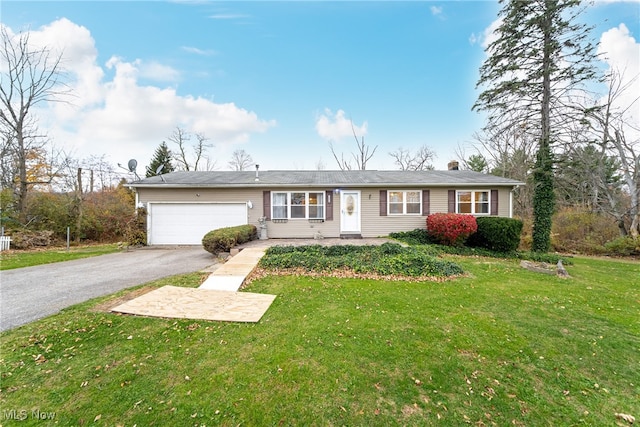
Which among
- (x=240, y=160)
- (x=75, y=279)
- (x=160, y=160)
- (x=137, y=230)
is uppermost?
(x=240, y=160)

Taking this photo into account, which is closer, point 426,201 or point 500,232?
point 500,232

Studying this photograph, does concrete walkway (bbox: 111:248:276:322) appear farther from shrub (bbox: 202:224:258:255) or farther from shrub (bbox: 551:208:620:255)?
shrub (bbox: 551:208:620:255)

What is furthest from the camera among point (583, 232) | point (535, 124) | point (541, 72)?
point (583, 232)

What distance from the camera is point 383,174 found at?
44.4 feet

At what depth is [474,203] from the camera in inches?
453

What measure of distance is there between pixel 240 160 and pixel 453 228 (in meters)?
25.2

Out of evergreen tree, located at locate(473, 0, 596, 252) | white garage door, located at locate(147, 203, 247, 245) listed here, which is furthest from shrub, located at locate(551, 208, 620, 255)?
white garage door, located at locate(147, 203, 247, 245)

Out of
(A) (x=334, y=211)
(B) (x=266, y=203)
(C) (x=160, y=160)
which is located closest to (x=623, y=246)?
(A) (x=334, y=211)

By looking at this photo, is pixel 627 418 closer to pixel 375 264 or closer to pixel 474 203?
pixel 375 264

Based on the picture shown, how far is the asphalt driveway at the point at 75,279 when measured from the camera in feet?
13.6

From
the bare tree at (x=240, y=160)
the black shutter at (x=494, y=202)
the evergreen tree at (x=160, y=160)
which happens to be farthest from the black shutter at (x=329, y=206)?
the evergreen tree at (x=160, y=160)

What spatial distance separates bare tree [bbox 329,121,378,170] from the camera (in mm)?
24797

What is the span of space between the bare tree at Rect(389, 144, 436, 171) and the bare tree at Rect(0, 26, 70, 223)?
2520 centimetres

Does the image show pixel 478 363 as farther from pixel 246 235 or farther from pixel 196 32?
pixel 196 32
